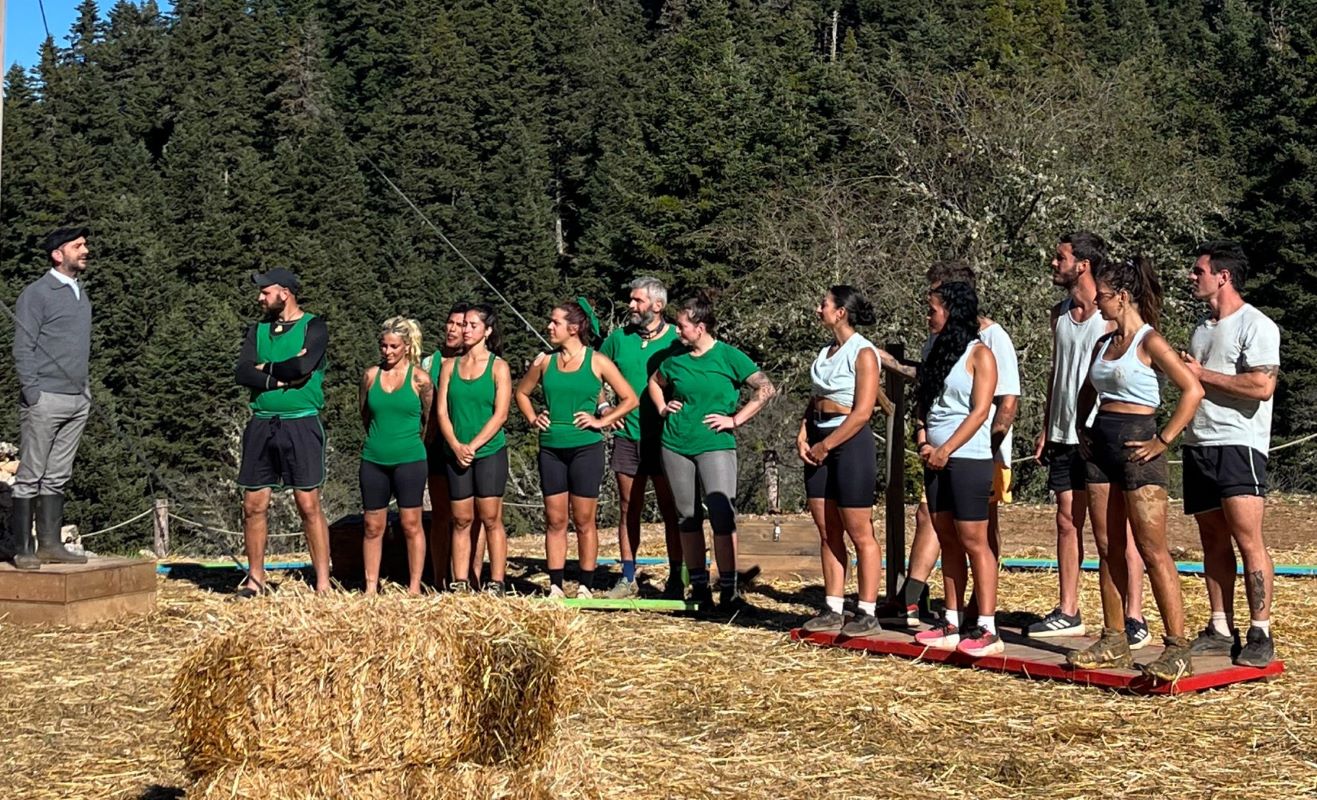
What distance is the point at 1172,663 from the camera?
6.64m

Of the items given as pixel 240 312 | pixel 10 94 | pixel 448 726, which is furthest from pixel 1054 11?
pixel 448 726

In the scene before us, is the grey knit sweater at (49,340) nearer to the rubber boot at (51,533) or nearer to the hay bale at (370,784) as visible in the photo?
the rubber boot at (51,533)

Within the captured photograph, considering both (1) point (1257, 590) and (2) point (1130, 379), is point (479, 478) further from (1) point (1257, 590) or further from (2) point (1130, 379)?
(1) point (1257, 590)

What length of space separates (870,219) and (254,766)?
24.0 metres

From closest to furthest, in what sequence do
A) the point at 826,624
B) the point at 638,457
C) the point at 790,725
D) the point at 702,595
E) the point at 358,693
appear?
the point at 358,693 < the point at 790,725 < the point at 826,624 < the point at 702,595 < the point at 638,457

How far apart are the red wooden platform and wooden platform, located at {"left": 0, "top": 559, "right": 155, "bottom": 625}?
381 cm

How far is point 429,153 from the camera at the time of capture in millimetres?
68812

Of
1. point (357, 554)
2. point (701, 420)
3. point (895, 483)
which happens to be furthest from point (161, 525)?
point (895, 483)

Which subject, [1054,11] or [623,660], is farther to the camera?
[1054,11]

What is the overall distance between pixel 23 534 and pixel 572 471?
3011 mm

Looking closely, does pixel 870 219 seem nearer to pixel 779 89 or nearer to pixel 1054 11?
pixel 779 89

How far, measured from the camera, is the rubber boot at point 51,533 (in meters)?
8.60

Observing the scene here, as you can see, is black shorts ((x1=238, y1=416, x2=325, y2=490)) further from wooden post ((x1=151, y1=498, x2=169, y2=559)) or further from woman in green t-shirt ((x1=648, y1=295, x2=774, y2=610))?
wooden post ((x1=151, y1=498, x2=169, y2=559))

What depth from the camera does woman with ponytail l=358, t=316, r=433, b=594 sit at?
8852 mm
